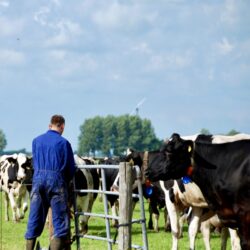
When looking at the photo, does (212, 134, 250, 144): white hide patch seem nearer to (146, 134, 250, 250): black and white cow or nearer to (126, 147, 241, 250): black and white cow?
(146, 134, 250, 250): black and white cow

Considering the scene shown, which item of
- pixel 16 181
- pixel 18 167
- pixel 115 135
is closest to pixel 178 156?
pixel 18 167

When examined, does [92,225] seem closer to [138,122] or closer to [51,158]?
[51,158]

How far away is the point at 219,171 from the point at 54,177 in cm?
253

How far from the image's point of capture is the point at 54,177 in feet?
35.0

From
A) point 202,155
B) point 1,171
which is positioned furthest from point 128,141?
point 202,155

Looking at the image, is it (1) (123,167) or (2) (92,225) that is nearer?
(1) (123,167)

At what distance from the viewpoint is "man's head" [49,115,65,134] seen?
1099 cm

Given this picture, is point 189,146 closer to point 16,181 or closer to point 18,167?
point 18,167

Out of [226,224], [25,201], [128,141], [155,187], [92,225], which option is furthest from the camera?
[128,141]

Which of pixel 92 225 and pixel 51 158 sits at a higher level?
pixel 51 158

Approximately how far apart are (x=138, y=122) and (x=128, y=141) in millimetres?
6938

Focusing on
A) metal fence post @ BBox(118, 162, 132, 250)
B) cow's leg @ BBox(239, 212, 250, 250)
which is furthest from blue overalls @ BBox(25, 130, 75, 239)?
cow's leg @ BBox(239, 212, 250, 250)

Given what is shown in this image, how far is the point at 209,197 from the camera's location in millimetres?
11328

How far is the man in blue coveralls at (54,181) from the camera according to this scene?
10.7m
